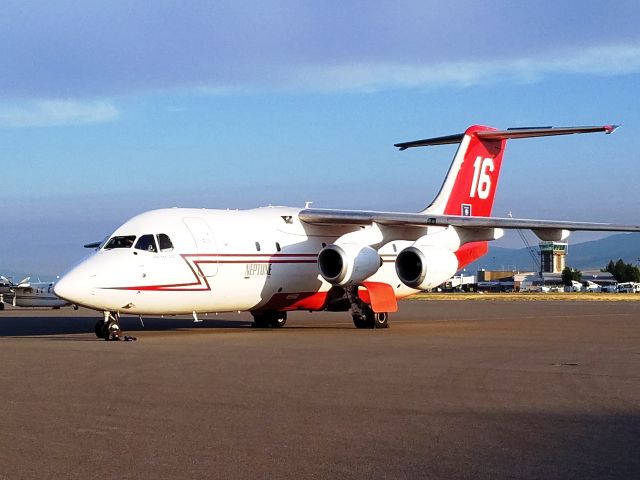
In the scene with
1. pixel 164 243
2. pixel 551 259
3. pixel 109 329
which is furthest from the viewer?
pixel 551 259

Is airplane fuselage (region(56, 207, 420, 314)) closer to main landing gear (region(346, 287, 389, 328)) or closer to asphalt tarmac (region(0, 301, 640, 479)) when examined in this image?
main landing gear (region(346, 287, 389, 328))

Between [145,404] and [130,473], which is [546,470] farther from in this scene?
[145,404]

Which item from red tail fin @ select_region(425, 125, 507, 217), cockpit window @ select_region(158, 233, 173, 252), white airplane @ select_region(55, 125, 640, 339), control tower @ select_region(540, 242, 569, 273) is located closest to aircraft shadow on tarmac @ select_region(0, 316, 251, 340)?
white airplane @ select_region(55, 125, 640, 339)

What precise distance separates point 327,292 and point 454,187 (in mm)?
6028

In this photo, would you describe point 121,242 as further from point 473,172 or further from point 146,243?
point 473,172

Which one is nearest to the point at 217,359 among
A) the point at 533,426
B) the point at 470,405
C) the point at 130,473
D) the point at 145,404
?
the point at 145,404

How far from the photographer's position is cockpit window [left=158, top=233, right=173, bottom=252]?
21.9 m

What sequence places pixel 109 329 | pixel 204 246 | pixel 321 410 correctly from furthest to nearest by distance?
pixel 204 246 → pixel 109 329 → pixel 321 410

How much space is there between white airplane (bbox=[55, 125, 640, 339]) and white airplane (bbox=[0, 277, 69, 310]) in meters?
20.6

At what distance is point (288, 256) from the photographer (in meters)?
24.8

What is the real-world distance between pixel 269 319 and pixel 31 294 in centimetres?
2249

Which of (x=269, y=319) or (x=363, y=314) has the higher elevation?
(x=363, y=314)

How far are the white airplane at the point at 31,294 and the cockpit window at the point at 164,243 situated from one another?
74.9ft

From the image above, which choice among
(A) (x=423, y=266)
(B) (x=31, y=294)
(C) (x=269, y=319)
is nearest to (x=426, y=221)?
(A) (x=423, y=266)
